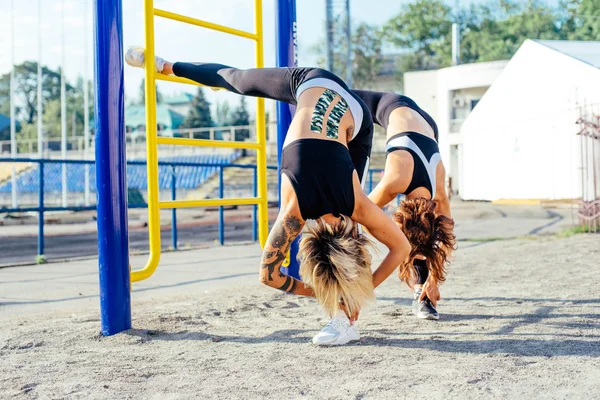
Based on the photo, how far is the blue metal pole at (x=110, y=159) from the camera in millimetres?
3822

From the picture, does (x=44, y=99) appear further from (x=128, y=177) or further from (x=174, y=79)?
(x=174, y=79)

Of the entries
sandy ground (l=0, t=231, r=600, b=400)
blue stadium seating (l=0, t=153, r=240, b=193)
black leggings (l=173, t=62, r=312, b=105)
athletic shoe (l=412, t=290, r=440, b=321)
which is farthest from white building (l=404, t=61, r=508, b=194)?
black leggings (l=173, t=62, r=312, b=105)

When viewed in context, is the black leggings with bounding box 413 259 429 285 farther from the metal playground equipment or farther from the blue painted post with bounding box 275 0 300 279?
the metal playground equipment

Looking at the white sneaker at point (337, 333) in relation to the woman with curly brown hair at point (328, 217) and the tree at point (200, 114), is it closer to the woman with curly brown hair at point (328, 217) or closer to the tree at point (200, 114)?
the woman with curly brown hair at point (328, 217)

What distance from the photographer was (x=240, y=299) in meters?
5.04

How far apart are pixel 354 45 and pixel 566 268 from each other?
53501 millimetres

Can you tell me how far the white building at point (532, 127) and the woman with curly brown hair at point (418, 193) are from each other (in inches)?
764

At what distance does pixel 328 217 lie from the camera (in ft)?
11.5

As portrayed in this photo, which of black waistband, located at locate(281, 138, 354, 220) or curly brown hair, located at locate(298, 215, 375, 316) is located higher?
black waistband, located at locate(281, 138, 354, 220)

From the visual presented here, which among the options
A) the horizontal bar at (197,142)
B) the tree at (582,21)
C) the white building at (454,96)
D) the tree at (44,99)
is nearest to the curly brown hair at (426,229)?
the horizontal bar at (197,142)

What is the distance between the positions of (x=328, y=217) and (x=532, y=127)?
24.1m

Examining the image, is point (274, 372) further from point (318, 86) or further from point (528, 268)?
point (528, 268)

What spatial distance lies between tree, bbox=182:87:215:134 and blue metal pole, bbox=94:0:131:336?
58.3 metres

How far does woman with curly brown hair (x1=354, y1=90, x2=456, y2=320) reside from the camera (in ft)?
13.0
